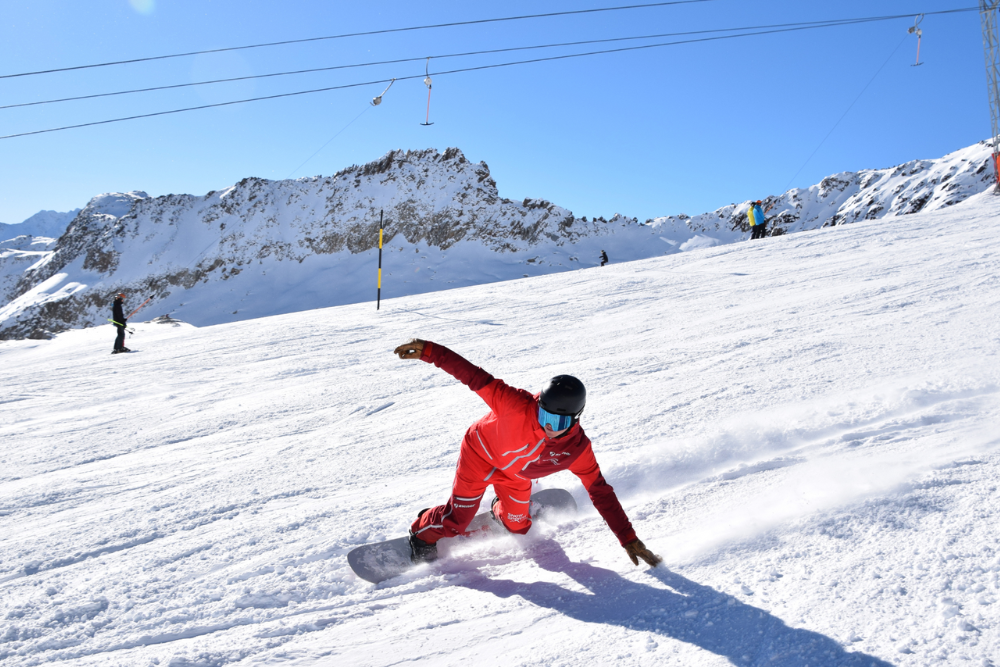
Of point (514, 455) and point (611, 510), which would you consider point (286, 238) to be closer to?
point (514, 455)

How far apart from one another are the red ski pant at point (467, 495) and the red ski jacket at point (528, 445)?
0.27ft

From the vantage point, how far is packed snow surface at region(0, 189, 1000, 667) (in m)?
2.08

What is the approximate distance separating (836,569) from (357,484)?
288 cm

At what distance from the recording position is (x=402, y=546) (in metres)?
2.79

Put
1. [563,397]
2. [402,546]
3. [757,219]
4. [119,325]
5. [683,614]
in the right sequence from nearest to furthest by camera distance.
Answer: [683,614] < [563,397] < [402,546] < [119,325] < [757,219]

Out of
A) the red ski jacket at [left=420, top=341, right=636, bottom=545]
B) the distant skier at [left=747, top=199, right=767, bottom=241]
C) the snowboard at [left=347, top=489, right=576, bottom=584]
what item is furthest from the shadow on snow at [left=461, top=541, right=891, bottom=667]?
A: the distant skier at [left=747, top=199, right=767, bottom=241]

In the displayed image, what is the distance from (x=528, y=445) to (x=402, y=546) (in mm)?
923

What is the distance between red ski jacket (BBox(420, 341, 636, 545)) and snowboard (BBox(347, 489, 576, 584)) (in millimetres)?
536

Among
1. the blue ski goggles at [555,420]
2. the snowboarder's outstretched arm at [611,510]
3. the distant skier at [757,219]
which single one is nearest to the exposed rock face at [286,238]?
the distant skier at [757,219]

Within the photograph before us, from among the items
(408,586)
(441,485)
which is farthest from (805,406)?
(408,586)

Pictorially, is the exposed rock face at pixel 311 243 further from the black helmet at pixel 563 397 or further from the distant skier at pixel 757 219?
the black helmet at pixel 563 397

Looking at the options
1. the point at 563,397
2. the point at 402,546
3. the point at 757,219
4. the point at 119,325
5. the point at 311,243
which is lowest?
the point at 402,546

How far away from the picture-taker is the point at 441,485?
3594 mm

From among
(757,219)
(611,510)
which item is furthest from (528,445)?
(757,219)
